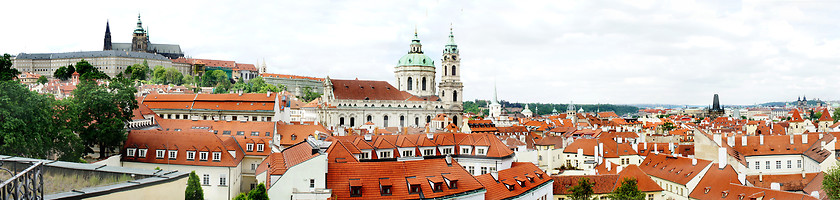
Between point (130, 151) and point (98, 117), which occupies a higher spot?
point (98, 117)

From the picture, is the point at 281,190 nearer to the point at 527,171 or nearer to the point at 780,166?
the point at 527,171

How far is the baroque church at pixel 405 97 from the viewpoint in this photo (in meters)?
97.5

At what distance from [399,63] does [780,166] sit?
6856 centimetres

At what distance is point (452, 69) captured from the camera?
11350cm

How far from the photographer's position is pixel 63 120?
3494cm

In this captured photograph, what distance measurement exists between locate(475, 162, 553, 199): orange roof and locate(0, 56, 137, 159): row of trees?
2202 centimetres

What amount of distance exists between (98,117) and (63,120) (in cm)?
432

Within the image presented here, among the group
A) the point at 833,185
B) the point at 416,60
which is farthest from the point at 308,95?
the point at 833,185

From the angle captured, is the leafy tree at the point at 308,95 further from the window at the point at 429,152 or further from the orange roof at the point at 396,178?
the orange roof at the point at 396,178

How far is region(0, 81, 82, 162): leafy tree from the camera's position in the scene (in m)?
28.2

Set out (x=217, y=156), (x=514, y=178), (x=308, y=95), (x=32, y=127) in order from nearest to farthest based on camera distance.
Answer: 1. (x=32, y=127)
2. (x=514, y=178)
3. (x=217, y=156)
4. (x=308, y=95)

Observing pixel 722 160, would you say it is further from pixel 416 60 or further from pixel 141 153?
pixel 416 60

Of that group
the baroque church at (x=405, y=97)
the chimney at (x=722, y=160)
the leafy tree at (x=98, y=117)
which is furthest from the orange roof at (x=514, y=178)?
the baroque church at (x=405, y=97)

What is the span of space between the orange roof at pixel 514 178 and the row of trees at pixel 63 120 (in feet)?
72.2
